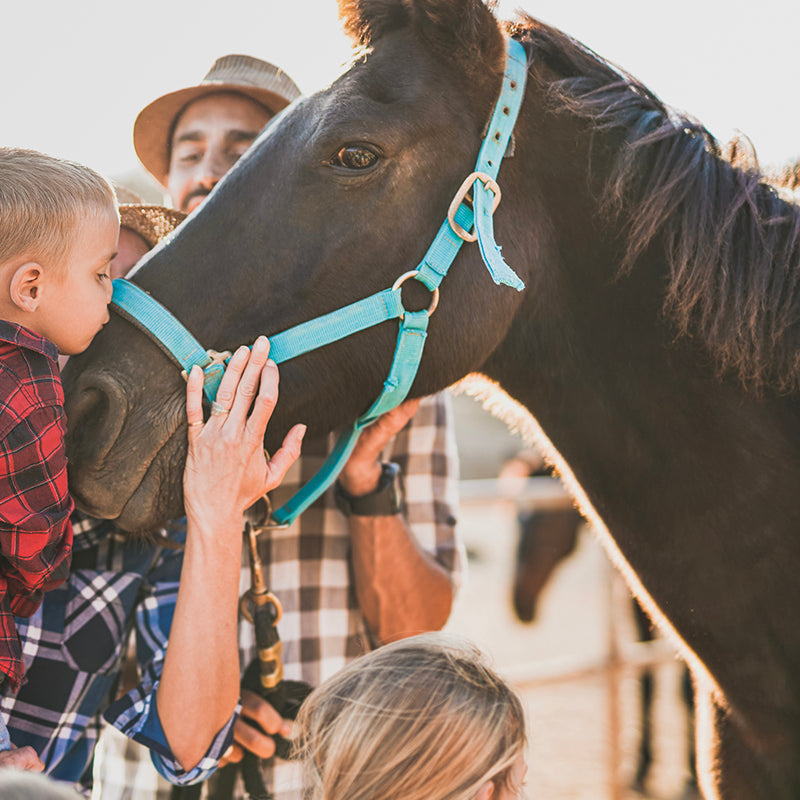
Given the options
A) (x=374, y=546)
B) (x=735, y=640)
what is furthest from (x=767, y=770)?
(x=374, y=546)

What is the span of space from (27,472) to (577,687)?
5.53 m

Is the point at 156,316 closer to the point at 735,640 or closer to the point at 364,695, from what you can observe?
the point at 364,695

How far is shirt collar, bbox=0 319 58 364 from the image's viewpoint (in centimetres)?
119

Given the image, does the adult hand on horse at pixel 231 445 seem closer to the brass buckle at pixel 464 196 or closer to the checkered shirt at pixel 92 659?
the checkered shirt at pixel 92 659

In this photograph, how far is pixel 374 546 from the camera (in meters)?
1.85

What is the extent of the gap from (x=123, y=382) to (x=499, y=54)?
981 millimetres

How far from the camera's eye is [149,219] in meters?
1.90

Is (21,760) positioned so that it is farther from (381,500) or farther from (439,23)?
(439,23)

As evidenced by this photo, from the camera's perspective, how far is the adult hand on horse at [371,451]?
69.2 inches

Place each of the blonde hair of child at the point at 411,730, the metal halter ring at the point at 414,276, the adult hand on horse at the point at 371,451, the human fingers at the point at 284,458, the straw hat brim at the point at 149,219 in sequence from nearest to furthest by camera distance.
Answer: the blonde hair of child at the point at 411,730 → the human fingers at the point at 284,458 → the metal halter ring at the point at 414,276 → the adult hand on horse at the point at 371,451 → the straw hat brim at the point at 149,219

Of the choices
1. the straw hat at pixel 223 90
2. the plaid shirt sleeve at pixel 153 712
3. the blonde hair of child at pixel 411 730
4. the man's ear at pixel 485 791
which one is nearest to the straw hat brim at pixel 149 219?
the straw hat at pixel 223 90

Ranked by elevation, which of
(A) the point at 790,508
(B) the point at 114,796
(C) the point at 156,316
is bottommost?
(B) the point at 114,796

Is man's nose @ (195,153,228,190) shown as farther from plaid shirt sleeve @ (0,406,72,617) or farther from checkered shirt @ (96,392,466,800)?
plaid shirt sleeve @ (0,406,72,617)

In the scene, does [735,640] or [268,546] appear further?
[268,546]
